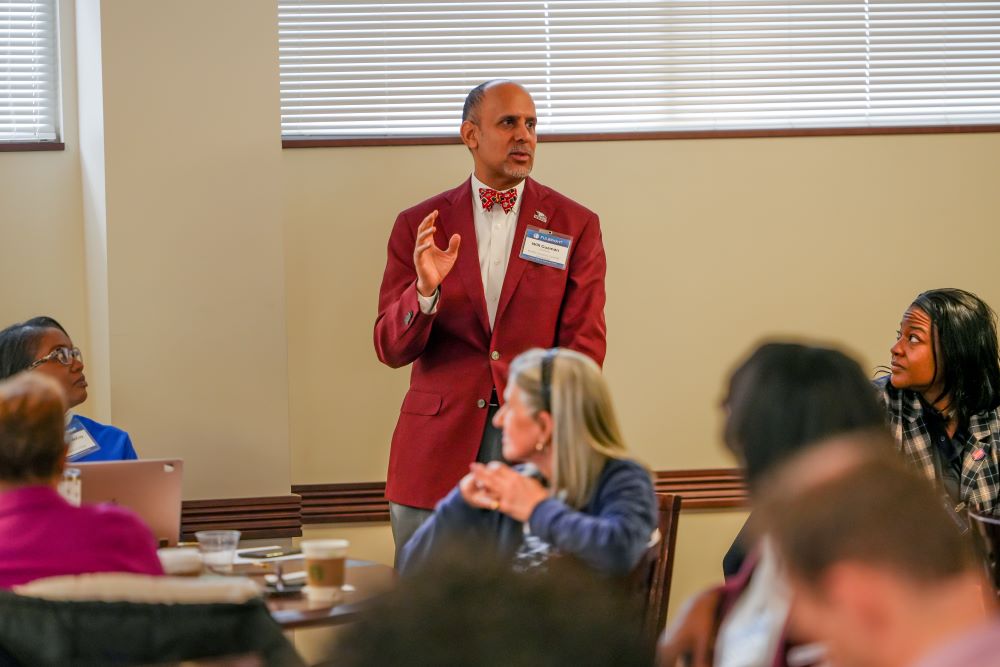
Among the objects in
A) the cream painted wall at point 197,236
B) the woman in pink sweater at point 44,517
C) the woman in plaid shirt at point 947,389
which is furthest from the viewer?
the cream painted wall at point 197,236

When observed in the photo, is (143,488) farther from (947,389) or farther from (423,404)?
(947,389)

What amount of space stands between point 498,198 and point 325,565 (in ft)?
5.34

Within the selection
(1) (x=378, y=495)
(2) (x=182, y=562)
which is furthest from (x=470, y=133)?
(2) (x=182, y=562)

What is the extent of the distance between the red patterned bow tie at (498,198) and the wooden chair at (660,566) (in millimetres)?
1178

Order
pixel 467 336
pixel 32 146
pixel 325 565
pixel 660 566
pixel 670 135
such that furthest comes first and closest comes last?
1. pixel 670 135
2. pixel 32 146
3. pixel 467 336
4. pixel 660 566
5. pixel 325 565

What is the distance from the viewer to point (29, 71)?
4.32 meters

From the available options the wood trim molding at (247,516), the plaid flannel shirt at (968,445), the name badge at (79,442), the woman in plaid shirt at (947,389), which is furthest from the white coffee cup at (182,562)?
the woman in plaid shirt at (947,389)

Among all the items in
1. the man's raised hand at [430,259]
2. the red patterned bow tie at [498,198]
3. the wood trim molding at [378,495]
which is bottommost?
the wood trim molding at [378,495]

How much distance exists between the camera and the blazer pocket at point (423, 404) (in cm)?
365

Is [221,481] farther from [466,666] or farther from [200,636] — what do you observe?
[466,666]

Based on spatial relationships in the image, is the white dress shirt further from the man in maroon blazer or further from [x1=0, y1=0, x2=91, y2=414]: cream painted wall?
[x1=0, y1=0, x2=91, y2=414]: cream painted wall

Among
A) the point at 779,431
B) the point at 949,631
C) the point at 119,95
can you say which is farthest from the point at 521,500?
the point at 119,95

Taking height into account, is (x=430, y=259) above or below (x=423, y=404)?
above

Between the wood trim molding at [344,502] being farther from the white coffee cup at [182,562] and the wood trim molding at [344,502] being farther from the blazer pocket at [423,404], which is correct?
the white coffee cup at [182,562]
